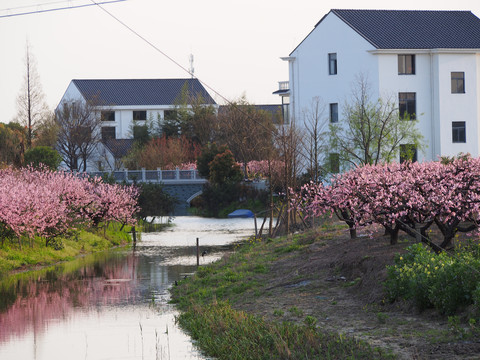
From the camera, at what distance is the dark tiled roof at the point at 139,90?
287 feet

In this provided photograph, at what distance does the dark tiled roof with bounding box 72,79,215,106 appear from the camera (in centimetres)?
8744

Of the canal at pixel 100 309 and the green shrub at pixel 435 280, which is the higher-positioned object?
the green shrub at pixel 435 280

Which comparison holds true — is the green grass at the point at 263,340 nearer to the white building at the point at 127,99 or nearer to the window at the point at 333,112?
the window at the point at 333,112

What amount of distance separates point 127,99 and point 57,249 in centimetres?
6034

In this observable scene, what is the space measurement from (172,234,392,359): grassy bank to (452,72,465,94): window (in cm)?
2986

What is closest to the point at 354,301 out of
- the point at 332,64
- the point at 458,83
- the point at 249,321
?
the point at 249,321

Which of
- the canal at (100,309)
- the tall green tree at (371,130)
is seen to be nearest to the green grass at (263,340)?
the canal at (100,309)

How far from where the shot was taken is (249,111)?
68.1m

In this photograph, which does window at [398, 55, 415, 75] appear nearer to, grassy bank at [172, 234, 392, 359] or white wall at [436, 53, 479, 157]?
white wall at [436, 53, 479, 157]

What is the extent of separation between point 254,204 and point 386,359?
153 ft

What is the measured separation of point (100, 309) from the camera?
17938 millimetres

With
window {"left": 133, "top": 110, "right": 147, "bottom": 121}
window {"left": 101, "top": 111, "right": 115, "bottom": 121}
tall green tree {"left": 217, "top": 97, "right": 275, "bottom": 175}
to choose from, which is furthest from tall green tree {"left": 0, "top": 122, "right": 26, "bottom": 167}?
window {"left": 133, "top": 110, "right": 147, "bottom": 121}

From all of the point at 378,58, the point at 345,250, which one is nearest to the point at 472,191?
the point at 345,250

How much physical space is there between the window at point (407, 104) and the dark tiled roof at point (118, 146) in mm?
36554
